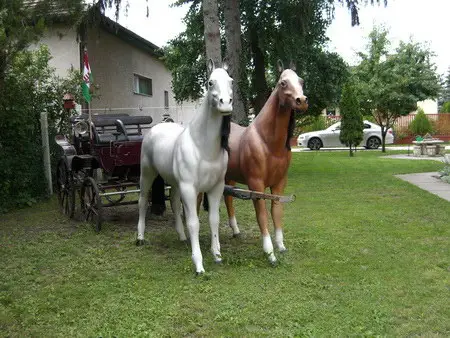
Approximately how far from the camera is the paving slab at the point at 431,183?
10.4 metres

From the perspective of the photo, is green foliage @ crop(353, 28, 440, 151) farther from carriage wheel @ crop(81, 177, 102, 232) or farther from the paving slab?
carriage wheel @ crop(81, 177, 102, 232)

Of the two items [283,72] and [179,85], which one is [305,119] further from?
[283,72]

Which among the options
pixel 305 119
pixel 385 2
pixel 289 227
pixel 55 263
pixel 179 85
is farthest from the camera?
pixel 305 119

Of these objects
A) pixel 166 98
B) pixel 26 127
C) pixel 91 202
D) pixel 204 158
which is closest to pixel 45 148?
pixel 26 127

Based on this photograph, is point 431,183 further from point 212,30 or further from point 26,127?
point 26,127

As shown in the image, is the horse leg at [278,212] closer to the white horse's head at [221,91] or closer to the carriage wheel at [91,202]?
the white horse's head at [221,91]

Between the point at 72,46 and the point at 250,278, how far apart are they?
1095 cm

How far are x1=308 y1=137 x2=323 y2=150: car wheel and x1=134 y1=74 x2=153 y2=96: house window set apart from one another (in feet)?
35.6

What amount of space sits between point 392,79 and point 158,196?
20.9 metres

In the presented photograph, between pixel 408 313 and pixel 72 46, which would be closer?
pixel 408 313

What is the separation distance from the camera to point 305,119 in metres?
27.1

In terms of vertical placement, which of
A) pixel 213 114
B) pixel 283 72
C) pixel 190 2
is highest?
pixel 190 2

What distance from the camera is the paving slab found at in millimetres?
10398

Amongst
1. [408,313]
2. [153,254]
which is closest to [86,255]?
[153,254]
